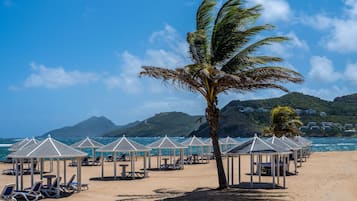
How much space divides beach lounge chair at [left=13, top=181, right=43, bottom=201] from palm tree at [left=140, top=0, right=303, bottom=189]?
16.1ft

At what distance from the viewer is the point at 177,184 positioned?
2056cm

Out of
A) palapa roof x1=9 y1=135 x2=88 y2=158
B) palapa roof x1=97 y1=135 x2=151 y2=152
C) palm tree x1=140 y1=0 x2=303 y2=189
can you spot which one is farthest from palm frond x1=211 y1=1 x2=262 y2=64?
palapa roof x1=97 y1=135 x2=151 y2=152

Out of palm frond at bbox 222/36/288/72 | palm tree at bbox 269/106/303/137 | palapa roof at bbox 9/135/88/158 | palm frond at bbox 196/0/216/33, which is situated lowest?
palapa roof at bbox 9/135/88/158

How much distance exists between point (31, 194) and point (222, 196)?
230 inches

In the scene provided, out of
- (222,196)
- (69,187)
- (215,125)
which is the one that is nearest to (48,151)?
(69,187)

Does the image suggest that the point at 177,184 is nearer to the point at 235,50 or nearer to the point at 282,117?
the point at 235,50

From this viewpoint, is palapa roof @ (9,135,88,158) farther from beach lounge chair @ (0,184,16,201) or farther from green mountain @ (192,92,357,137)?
green mountain @ (192,92,357,137)

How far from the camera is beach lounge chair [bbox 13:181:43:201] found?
14.9 m

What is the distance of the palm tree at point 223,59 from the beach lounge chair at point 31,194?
4921 millimetres

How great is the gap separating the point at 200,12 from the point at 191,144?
21859 millimetres

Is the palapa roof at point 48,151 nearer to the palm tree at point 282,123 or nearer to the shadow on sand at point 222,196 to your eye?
the shadow on sand at point 222,196

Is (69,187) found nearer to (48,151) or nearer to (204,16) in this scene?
(48,151)

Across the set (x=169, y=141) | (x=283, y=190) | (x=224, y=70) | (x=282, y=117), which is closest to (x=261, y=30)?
(x=224, y=70)

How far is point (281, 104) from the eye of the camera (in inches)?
4998
